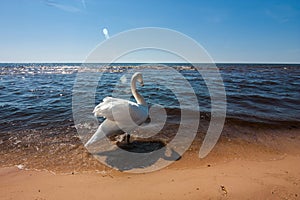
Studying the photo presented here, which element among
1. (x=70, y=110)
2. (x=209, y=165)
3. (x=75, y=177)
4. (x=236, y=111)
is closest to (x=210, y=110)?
(x=236, y=111)

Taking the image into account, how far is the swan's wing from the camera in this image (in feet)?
17.7

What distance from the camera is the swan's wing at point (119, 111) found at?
17.7ft

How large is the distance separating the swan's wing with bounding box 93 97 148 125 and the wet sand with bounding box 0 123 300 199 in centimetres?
96

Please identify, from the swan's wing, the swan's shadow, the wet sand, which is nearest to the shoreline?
the wet sand

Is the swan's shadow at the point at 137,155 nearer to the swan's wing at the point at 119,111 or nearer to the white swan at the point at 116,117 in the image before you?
the white swan at the point at 116,117

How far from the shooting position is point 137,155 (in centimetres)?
511

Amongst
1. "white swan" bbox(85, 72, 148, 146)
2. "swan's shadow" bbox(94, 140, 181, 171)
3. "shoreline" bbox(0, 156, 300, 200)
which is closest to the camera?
"shoreline" bbox(0, 156, 300, 200)

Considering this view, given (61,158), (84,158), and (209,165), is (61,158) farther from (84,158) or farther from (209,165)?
(209,165)

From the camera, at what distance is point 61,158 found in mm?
4785

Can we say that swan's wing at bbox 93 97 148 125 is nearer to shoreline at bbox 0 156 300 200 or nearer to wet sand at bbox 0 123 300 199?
wet sand at bbox 0 123 300 199

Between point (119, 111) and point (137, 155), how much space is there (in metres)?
1.11

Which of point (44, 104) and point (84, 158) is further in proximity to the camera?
Result: point (44, 104)

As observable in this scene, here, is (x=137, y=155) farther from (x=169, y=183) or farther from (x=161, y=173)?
(x=169, y=183)

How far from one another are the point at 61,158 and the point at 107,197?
1966 millimetres
